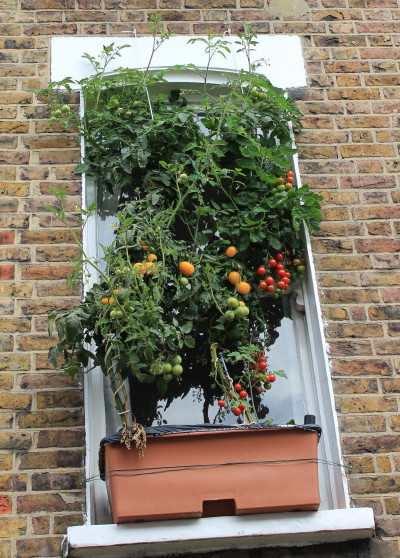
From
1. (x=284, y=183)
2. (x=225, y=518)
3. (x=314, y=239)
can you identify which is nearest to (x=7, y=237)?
(x=284, y=183)

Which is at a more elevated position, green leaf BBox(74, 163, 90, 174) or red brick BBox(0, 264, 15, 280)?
green leaf BBox(74, 163, 90, 174)

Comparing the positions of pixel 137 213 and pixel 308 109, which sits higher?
pixel 308 109

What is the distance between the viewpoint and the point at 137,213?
4.41 metres

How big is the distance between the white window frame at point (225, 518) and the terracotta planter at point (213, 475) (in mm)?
57

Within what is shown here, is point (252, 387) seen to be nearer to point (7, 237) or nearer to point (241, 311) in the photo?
point (241, 311)

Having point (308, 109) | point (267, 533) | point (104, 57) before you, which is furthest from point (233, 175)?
point (267, 533)

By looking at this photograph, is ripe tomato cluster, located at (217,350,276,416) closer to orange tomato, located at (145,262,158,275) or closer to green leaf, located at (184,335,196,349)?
green leaf, located at (184,335,196,349)

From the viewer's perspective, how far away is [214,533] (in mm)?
3686

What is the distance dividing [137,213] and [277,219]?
0.62 metres

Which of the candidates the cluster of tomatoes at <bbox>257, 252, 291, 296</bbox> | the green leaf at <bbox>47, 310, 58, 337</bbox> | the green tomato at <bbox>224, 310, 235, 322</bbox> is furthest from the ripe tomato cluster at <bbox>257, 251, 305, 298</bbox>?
the green leaf at <bbox>47, 310, 58, 337</bbox>

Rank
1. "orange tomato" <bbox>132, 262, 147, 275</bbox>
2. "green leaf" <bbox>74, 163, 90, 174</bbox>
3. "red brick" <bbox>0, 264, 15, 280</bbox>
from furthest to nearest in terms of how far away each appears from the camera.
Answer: "green leaf" <bbox>74, 163, 90, 174</bbox> < "red brick" <bbox>0, 264, 15, 280</bbox> < "orange tomato" <bbox>132, 262, 147, 275</bbox>

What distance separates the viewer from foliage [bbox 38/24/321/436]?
13.2 ft

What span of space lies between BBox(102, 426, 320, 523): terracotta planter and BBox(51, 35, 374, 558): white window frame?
6cm

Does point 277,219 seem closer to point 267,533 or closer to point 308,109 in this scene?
point 308,109
